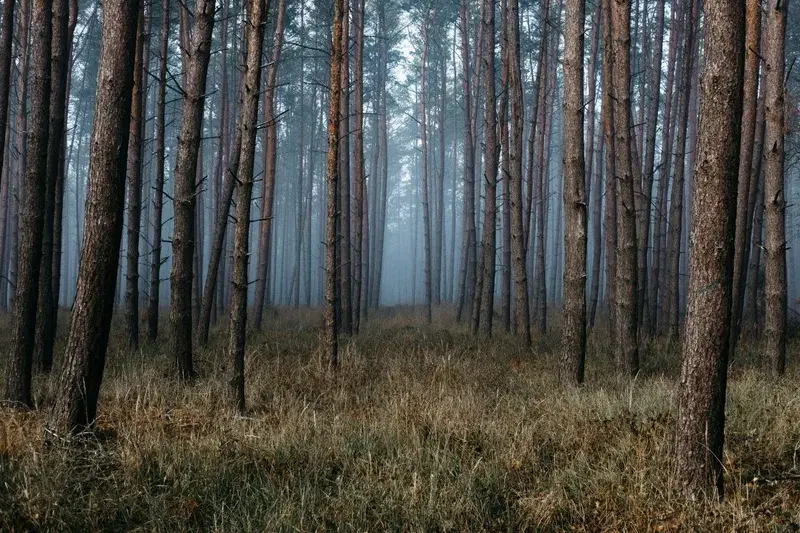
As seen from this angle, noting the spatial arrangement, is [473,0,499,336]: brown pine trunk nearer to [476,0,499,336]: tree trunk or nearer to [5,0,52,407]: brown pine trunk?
[476,0,499,336]: tree trunk

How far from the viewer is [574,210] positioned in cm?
730

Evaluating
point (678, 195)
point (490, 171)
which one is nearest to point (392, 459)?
point (490, 171)

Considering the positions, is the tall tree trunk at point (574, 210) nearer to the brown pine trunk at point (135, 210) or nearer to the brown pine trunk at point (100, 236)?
the brown pine trunk at point (100, 236)

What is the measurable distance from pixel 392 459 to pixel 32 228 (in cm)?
434

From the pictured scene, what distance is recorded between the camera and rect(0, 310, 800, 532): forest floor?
374 cm

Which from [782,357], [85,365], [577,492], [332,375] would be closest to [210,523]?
[85,365]

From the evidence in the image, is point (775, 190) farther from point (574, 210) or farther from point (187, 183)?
point (187, 183)

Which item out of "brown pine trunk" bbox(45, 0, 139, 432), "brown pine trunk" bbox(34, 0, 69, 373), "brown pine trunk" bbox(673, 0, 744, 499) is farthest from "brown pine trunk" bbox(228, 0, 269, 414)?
"brown pine trunk" bbox(673, 0, 744, 499)

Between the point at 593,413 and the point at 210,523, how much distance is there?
3.47 metres

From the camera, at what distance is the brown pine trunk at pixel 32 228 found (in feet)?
19.5

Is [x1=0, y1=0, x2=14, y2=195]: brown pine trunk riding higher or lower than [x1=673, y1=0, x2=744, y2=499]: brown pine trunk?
higher

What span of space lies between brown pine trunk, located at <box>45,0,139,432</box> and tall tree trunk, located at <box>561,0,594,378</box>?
4.80 m

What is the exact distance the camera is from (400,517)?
383cm

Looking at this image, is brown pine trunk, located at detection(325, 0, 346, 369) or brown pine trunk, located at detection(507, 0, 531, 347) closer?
brown pine trunk, located at detection(325, 0, 346, 369)
